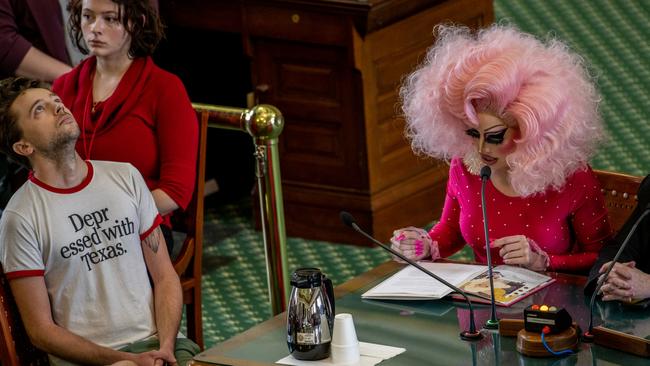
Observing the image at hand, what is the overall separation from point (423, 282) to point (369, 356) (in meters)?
0.49

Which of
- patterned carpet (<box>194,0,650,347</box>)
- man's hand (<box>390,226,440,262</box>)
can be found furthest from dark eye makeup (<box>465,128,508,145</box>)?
patterned carpet (<box>194,0,650,347</box>)

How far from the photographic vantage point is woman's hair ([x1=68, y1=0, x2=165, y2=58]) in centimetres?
Answer: 434

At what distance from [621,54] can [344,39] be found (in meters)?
2.76

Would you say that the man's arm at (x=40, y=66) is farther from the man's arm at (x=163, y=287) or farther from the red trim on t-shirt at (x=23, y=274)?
the red trim on t-shirt at (x=23, y=274)

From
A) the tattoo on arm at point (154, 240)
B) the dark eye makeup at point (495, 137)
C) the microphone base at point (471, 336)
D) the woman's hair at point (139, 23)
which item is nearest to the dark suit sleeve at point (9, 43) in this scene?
the woman's hair at point (139, 23)

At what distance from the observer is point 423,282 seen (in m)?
3.66

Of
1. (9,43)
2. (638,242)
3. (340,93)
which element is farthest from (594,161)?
(638,242)

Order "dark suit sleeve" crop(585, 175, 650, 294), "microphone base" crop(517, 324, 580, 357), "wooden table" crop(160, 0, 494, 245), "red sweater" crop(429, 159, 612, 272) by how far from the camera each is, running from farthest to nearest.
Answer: "wooden table" crop(160, 0, 494, 245)
"red sweater" crop(429, 159, 612, 272)
"dark suit sleeve" crop(585, 175, 650, 294)
"microphone base" crop(517, 324, 580, 357)

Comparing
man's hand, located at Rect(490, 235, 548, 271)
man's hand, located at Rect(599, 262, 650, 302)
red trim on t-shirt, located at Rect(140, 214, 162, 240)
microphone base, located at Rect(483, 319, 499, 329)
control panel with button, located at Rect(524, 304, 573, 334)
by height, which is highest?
red trim on t-shirt, located at Rect(140, 214, 162, 240)

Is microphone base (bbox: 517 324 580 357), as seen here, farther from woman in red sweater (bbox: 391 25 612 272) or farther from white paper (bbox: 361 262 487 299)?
woman in red sweater (bbox: 391 25 612 272)

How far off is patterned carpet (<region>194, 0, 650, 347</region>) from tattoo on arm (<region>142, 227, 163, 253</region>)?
4.72ft

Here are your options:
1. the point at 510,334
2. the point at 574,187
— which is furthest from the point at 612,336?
the point at 574,187

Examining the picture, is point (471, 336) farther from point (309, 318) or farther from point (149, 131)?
point (149, 131)

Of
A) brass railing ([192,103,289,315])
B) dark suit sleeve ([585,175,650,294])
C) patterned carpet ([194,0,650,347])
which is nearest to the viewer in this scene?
dark suit sleeve ([585,175,650,294])
